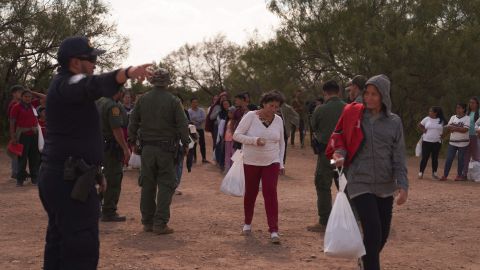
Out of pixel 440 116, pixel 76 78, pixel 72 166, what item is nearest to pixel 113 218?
pixel 72 166

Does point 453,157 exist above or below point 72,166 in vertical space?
below

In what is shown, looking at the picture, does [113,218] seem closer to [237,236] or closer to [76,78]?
[237,236]

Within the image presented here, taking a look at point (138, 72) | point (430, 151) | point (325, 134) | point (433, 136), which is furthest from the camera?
point (430, 151)

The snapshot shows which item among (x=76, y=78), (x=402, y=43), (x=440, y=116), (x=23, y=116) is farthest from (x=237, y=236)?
(x=402, y=43)

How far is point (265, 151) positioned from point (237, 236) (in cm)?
112

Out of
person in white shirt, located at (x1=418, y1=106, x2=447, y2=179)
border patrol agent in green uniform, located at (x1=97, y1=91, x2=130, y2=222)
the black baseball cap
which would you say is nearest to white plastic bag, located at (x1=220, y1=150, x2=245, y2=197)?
border patrol agent in green uniform, located at (x1=97, y1=91, x2=130, y2=222)

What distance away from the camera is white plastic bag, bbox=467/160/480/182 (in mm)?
13695

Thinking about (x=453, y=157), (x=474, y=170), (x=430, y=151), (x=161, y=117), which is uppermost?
(x=161, y=117)

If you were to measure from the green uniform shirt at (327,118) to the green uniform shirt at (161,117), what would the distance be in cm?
163

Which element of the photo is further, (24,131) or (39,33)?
(39,33)

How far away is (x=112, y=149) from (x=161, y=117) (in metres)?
1.08

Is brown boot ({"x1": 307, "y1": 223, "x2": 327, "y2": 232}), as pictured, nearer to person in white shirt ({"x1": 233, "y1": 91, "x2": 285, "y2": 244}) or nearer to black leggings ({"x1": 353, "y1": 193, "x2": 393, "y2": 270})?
person in white shirt ({"x1": 233, "y1": 91, "x2": 285, "y2": 244})

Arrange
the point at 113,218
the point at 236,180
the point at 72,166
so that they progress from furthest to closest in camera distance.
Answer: the point at 113,218 → the point at 236,180 → the point at 72,166

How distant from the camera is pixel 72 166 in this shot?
13.3 feet
